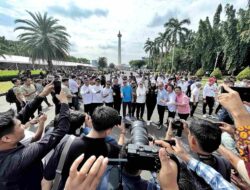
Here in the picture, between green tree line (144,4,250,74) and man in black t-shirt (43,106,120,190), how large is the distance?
21037 mm

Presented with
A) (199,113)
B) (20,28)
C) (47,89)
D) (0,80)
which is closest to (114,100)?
(199,113)

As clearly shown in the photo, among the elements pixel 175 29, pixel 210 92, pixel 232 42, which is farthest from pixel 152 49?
pixel 210 92

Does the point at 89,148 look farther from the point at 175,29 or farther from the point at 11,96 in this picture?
the point at 175,29

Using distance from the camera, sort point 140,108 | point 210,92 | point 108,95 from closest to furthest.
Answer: point 108,95, point 140,108, point 210,92

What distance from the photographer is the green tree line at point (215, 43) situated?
24.2 m

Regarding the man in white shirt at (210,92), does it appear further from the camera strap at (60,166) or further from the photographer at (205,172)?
the camera strap at (60,166)

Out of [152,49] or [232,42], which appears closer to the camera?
[232,42]

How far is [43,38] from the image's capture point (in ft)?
83.8

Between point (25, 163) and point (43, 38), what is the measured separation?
26767mm

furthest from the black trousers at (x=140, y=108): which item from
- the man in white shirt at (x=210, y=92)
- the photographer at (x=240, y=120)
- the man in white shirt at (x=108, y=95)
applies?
the photographer at (x=240, y=120)

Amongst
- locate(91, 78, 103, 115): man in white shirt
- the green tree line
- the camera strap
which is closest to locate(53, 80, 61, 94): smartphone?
the camera strap

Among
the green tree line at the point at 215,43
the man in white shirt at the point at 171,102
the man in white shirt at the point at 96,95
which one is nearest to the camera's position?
the man in white shirt at the point at 171,102

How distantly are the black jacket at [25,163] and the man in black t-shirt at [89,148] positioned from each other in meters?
0.09

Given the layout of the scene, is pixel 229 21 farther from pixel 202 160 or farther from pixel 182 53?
pixel 202 160
